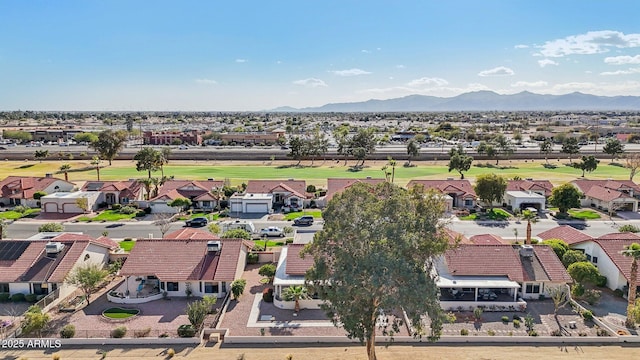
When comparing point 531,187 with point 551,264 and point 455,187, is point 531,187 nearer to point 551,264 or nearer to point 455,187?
point 455,187

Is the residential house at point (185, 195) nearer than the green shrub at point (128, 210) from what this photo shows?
No

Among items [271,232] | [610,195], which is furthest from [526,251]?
[610,195]

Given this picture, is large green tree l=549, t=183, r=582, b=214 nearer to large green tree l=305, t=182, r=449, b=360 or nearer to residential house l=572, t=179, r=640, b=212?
residential house l=572, t=179, r=640, b=212

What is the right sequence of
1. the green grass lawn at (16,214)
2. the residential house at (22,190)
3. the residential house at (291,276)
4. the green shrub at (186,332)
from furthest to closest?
1. the residential house at (22,190)
2. the green grass lawn at (16,214)
3. the residential house at (291,276)
4. the green shrub at (186,332)

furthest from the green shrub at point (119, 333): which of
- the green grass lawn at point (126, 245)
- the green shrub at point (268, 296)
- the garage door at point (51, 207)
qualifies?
the garage door at point (51, 207)

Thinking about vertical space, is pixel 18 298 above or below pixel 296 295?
below

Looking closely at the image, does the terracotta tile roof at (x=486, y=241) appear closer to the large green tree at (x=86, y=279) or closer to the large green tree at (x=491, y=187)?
the large green tree at (x=491, y=187)
